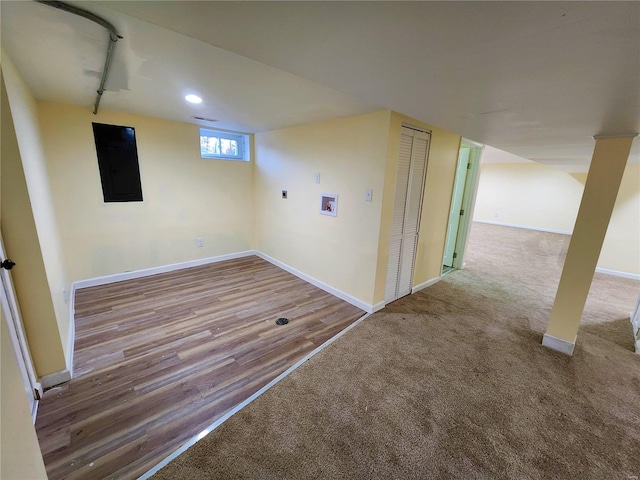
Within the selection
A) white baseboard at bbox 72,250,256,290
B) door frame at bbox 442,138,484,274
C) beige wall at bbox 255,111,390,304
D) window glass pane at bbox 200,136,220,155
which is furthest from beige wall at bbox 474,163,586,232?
window glass pane at bbox 200,136,220,155

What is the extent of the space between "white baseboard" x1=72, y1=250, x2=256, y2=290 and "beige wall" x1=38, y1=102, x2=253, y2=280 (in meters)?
0.07

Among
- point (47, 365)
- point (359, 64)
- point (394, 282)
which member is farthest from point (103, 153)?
point (394, 282)

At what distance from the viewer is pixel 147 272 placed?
12.8ft

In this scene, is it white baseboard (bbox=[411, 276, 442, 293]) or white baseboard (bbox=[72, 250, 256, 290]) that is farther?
white baseboard (bbox=[411, 276, 442, 293])

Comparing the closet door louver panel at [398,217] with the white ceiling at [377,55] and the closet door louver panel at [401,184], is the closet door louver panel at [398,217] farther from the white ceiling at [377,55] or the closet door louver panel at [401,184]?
the white ceiling at [377,55]

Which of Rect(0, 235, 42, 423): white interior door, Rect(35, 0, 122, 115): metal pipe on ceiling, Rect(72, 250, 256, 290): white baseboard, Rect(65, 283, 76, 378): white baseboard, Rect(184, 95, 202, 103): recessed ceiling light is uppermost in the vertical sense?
Rect(184, 95, 202, 103): recessed ceiling light

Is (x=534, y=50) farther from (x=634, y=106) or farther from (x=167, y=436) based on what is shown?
(x=167, y=436)

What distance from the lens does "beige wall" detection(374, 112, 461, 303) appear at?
2.78m

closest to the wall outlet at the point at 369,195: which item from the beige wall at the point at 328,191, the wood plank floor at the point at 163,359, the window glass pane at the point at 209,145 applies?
the beige wall at the point at 328,191

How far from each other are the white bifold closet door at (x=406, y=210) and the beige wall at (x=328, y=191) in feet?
1.02

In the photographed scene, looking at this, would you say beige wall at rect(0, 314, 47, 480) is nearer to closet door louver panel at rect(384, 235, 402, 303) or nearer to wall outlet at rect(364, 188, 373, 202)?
wall outlet at rect(364, 188, 373, 202)

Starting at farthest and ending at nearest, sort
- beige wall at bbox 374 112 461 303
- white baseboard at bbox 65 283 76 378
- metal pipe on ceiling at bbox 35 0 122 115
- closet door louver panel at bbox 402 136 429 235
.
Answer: closet door louver panel at bbox 402 136 429 235 < beige wall at bbox 374 112 461 303 < white baseboard at bbox 65 283 76 378 < metal pipe on ceiling at bbox 35 0 122 115

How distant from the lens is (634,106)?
152 cm

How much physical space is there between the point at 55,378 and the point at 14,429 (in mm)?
1519
